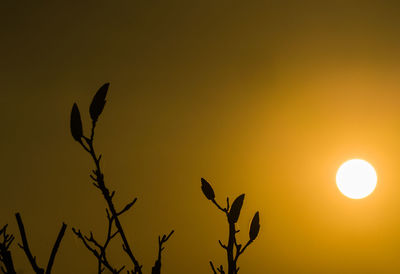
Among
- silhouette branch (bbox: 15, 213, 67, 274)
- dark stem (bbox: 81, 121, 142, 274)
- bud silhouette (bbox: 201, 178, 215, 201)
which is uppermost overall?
bud silhouette (bbox: 201, 178, 215, 201)

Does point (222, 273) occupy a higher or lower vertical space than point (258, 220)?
lower

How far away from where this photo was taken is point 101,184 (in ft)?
4.45

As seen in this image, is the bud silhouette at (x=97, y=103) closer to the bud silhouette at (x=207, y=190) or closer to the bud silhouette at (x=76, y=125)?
the bud silhouette at (x=76, y=125)

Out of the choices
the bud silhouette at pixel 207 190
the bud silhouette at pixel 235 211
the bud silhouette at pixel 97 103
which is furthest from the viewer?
the bud silhouette at pixel 207 190

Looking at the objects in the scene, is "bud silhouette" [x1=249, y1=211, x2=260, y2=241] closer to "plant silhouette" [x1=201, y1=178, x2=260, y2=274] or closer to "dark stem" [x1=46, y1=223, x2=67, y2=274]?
"plant silhouette" [x1=201, y1=178, x2=260, y2=274]

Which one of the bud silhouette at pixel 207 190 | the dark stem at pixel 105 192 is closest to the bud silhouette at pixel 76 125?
the dark stem at pixel 105 192

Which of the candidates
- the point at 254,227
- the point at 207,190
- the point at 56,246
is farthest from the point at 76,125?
the point at 254,227

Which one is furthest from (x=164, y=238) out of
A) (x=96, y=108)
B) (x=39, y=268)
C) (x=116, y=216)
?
(x=96, y=108)

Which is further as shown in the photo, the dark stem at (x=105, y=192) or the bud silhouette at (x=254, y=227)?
the bud silhouette at (x=254, y=227)

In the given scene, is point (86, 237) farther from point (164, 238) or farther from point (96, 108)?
point (96, 108)

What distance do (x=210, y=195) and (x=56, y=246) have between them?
0.53 metres

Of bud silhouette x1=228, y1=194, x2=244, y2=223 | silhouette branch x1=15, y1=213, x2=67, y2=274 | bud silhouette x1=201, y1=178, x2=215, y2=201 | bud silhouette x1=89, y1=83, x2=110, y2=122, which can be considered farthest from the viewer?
bud silhouette x1=201, y1=178, x2=215, y2=201

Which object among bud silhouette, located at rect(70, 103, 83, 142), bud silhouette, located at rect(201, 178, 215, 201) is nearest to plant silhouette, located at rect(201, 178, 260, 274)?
bud silhouette, located at rect(201, 178, 215, 201)

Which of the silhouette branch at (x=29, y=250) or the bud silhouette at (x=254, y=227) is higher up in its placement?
the bud silhouette at (x=254, y=227)
